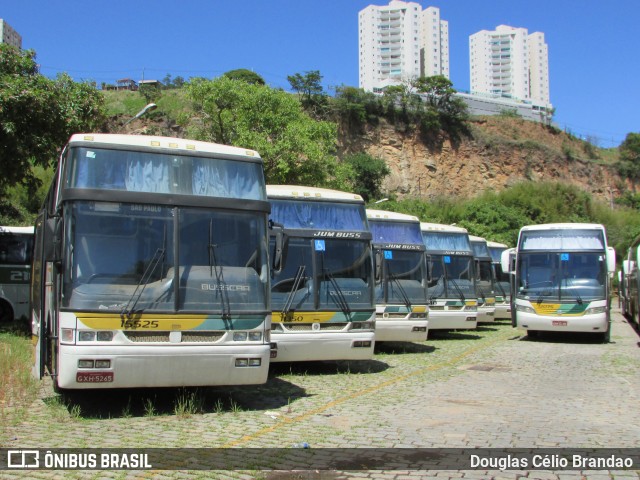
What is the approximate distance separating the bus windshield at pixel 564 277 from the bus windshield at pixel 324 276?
8177 millimetres

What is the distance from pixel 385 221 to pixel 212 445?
1016 centimetres

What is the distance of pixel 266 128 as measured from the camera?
32.4 m

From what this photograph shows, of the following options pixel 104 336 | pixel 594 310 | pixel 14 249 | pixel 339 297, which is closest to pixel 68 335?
pixel 104 336

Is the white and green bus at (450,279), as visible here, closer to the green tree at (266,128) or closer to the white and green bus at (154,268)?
the white and green bus at (154,268)

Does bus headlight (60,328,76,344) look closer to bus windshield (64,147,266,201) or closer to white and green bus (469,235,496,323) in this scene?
bus windshield (64,147,266,201)

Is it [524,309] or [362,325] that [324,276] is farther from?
[524,309]

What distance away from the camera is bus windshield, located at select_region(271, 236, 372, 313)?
1120 cm

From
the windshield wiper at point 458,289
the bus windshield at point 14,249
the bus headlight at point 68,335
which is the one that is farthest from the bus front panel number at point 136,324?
the bus windshield at point 14,249

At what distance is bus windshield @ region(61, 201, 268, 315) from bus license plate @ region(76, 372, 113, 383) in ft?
2.26

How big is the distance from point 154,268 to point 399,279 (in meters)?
8.62

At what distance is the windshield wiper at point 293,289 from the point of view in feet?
36.0

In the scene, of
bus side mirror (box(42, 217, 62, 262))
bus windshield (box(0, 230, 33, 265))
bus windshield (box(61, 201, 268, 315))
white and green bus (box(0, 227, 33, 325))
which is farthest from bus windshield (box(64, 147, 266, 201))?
bus windshield (box(0, 230, 33, 265))

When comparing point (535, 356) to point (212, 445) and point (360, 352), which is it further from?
point (212, 445)

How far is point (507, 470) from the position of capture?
18.9 feet
